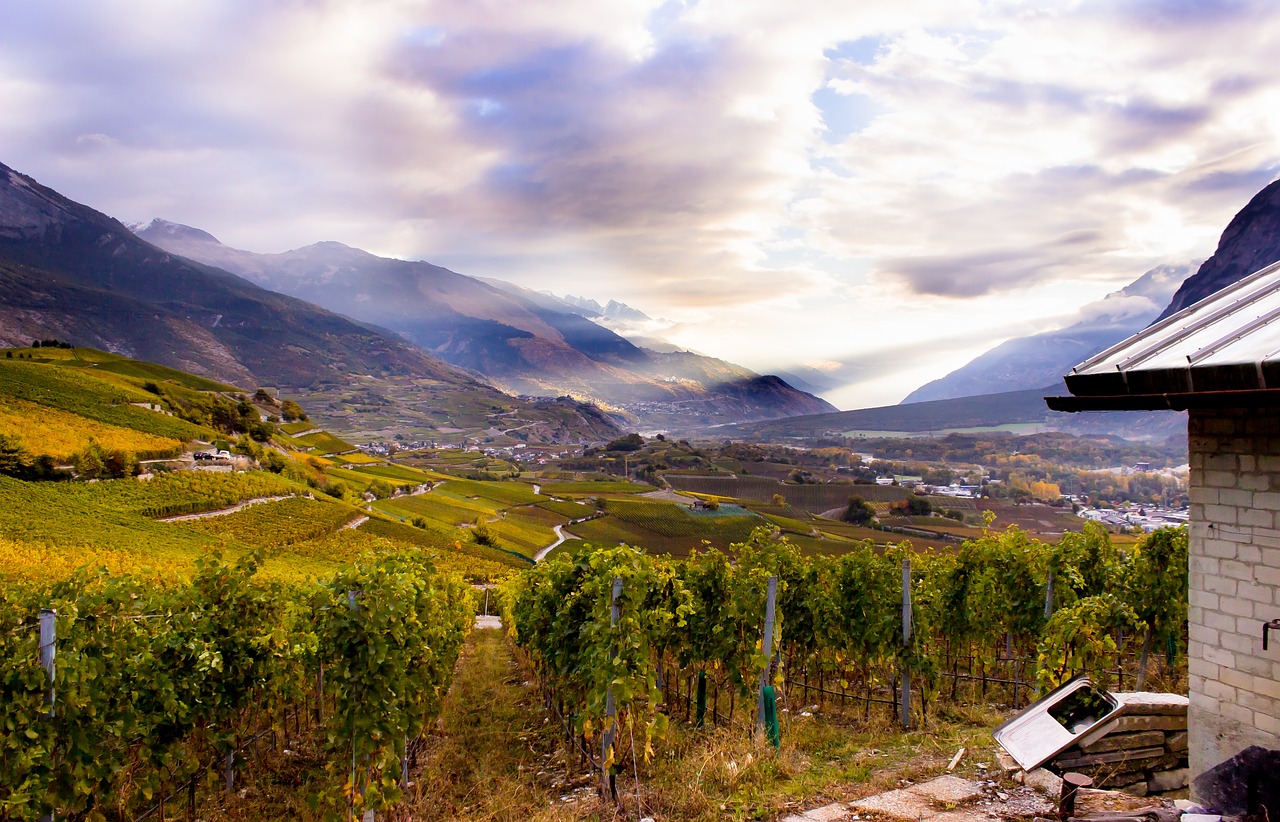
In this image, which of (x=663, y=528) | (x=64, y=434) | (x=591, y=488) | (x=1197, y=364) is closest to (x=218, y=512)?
(x=64, y=434)

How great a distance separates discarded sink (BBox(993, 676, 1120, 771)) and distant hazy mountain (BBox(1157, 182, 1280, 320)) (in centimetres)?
22408

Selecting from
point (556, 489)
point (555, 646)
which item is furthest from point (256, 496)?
point (556, 489)

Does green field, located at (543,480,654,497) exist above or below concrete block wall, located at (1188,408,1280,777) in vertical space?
below

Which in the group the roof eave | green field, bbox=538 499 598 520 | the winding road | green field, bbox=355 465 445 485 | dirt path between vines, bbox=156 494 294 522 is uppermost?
the roof eave

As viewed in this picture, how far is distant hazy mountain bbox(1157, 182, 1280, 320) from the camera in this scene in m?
178

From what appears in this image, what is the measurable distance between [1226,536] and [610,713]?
6.19 m

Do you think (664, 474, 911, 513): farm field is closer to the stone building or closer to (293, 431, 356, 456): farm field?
(293, 431, 356, 456): farm field

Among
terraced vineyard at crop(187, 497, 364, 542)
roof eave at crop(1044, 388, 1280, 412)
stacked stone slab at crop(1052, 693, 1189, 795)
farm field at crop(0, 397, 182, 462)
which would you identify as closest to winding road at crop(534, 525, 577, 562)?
terraced vineyard at crop(187, 497, 364, 542)

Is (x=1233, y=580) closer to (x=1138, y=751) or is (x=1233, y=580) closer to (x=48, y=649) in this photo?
(x=1138, y=751)

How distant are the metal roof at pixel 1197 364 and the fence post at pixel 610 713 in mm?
4996

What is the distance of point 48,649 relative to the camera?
548 centimetres

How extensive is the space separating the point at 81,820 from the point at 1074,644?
11.8m

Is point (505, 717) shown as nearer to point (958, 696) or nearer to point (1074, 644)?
point (958, 696)

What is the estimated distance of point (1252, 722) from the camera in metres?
5.48
